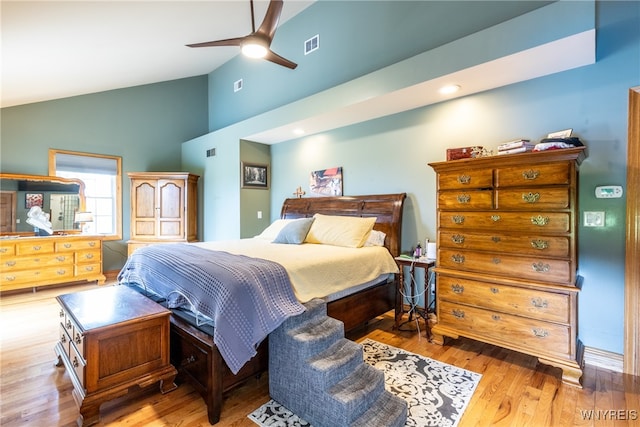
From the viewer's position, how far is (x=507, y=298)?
2.34 meters

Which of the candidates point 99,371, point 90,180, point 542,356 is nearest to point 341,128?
point 542,356

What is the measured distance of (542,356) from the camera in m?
2.17

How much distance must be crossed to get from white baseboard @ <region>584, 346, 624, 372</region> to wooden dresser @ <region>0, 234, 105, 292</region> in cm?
620

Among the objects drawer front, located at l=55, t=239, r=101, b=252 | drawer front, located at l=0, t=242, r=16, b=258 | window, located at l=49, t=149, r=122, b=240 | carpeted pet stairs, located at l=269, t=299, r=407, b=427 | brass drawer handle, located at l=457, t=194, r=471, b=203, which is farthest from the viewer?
window, located at l=49, t=149, r=122, b=240

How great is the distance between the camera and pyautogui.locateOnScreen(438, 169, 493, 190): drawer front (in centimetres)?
245

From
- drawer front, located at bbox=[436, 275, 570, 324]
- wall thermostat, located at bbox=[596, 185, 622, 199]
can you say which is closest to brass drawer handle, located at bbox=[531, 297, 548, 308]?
drawer front, located at bbox=[436, 275, 570, 324]

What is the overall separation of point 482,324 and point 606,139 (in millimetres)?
1777

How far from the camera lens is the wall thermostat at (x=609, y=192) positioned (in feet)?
7.46

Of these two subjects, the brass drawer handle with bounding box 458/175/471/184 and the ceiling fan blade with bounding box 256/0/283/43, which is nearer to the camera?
the ceiling fan blade with bounding box 256/0/283/43

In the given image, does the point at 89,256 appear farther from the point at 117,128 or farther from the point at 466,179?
Result: the point at 466,179

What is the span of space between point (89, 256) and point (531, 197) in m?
5.85

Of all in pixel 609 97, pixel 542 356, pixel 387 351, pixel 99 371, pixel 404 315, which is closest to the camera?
pixel 99 371

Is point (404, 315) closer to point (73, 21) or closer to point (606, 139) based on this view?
point (606, 139)

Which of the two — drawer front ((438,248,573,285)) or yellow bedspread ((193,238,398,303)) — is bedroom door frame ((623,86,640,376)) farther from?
yellow bedspread ((193,238,398,303))
